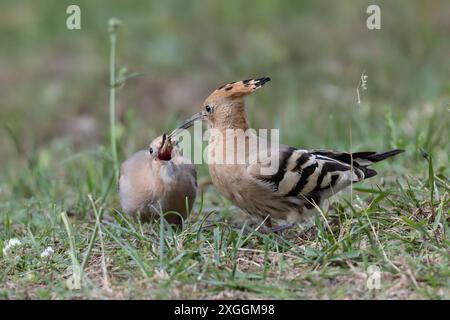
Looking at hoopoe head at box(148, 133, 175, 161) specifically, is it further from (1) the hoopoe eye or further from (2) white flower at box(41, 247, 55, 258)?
(2) white flower at box(41, 247, 55, 258)

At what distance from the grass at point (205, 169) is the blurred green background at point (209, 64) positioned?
24 mm

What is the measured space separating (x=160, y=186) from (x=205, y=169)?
1.37m

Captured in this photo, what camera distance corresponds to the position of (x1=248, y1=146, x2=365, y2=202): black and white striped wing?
391 centimetres

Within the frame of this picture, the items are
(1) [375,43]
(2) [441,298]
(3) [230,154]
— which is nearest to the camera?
(2) [441,298]

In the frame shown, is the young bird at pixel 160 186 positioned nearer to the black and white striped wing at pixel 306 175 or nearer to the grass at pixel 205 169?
the grass at pixel 205 169

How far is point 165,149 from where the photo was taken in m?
4.29

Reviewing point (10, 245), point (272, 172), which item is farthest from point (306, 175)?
point (10, 245)

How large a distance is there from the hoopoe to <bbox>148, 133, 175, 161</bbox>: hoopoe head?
0.22 meters

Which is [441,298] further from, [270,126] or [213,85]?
[213,85]

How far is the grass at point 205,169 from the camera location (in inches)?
131
